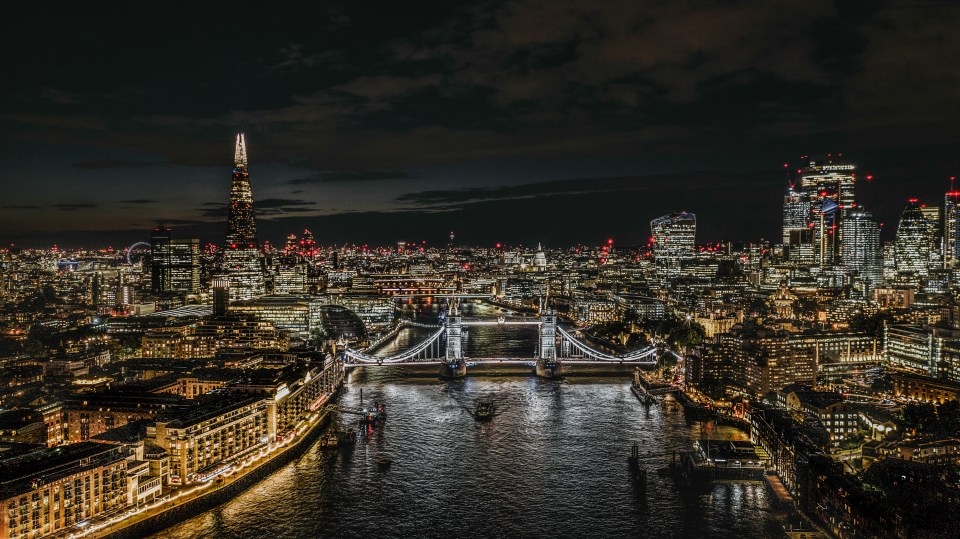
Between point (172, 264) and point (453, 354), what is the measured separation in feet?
81.6

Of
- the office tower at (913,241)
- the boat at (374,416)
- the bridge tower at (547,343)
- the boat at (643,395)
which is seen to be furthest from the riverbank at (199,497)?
the office tower at (913,241)

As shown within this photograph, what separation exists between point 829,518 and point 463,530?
4809mm

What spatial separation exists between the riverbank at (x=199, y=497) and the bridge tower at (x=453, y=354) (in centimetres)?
618

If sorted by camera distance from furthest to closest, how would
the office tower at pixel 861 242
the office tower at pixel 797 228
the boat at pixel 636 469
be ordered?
the office tower at pixel 797 228, the office tower at pixel 861 242, the boat at pixel 636 469

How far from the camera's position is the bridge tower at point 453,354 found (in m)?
18.9

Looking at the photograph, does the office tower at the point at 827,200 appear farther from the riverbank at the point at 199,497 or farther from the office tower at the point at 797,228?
the riverbank at the point at 199,497

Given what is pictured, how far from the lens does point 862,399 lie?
15.1 meters

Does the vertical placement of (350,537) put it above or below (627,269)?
below

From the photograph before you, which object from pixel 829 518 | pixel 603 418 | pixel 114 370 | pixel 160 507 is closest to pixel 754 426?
pixel 603 418

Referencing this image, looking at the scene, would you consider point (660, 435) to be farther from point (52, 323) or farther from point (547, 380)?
point (52, 323)

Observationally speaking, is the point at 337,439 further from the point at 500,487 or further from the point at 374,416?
the point at 500,487

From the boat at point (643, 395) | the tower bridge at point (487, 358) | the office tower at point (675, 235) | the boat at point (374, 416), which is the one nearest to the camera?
the boat at point (374, 416)

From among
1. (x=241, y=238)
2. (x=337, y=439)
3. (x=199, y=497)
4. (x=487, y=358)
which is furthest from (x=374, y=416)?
(x=241, y=238)

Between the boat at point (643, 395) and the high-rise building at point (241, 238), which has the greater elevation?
the high-rise building at point (241, 238)
